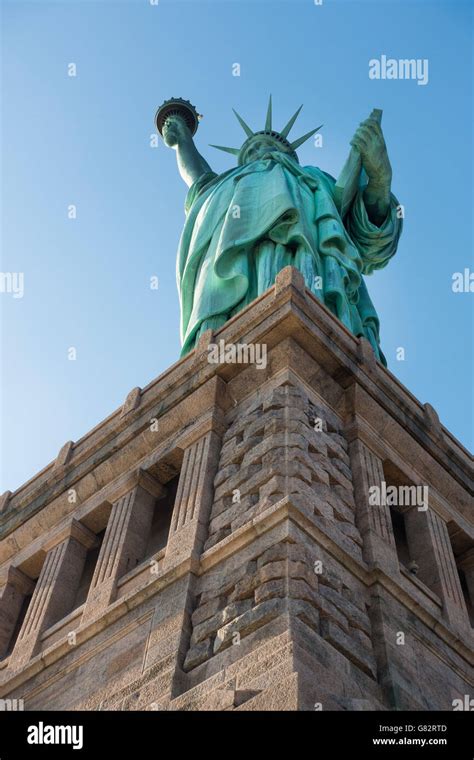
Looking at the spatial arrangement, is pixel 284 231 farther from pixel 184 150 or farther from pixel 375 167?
pixel 184 150

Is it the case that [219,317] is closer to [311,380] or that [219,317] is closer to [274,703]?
[311,380]

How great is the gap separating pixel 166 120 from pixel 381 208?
7471 mm

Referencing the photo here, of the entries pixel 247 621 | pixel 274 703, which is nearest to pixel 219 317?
pixel 247 621

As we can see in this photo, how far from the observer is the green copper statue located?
784 inches

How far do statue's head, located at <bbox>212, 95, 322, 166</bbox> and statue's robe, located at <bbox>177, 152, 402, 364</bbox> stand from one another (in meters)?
2.43

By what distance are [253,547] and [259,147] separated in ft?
58.2

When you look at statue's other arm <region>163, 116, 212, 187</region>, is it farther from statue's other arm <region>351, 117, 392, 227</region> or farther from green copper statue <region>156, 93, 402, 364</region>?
statue's other arm <region>351, 117, 392, 227</region>

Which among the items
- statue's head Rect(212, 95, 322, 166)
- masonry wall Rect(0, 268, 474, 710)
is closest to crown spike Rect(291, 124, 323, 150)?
statue's head Rect(212, 95, 322, 166)

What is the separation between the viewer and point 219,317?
63.7ft

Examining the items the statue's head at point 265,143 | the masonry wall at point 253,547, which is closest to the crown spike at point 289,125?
the statue's head at point 265,143

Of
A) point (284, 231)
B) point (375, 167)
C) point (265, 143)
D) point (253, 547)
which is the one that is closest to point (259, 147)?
point (265, 143)

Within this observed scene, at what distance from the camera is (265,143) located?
2788 centimetres

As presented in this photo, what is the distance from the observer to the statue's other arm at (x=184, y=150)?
92.3ft

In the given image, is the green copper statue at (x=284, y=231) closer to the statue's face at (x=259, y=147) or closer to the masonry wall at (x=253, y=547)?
the statue's face at (x=259, y=147)
